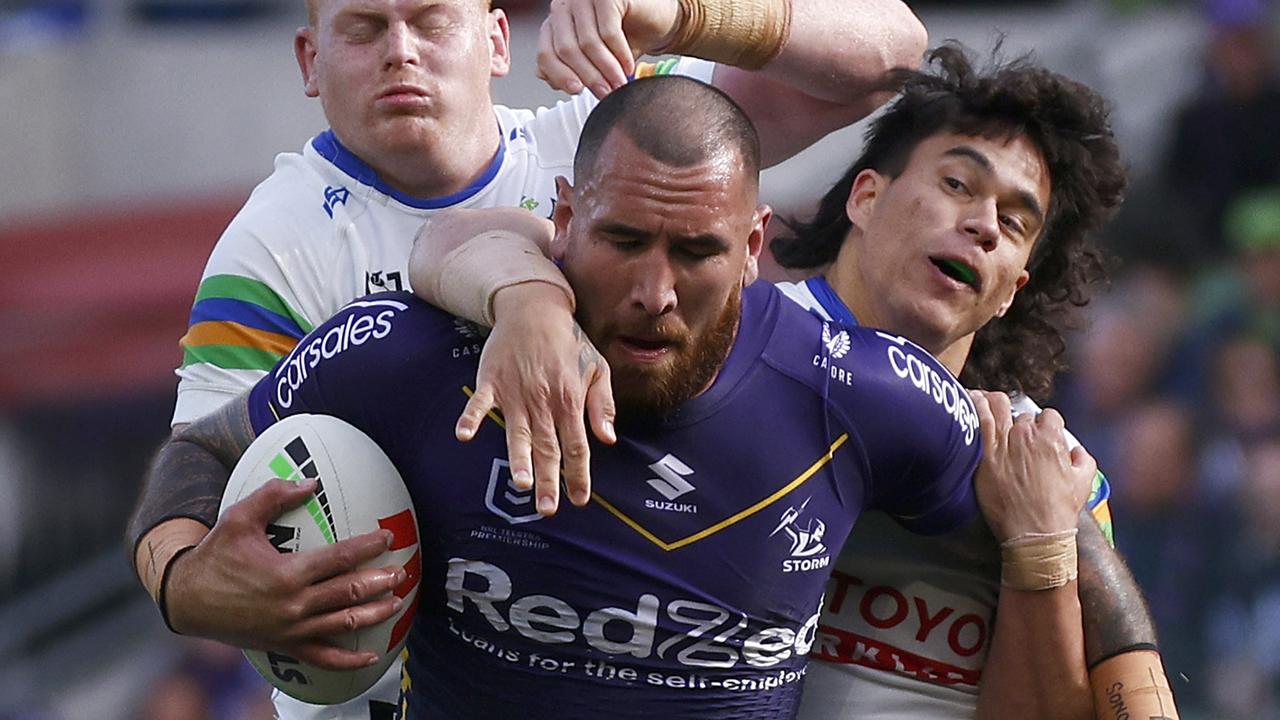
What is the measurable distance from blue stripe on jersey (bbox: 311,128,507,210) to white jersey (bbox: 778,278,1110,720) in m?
1.22

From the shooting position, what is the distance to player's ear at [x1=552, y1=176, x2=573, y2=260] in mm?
3777

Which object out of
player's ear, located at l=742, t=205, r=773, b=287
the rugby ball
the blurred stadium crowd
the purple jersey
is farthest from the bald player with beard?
the blurred stadium crowd

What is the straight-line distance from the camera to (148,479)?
4047mm

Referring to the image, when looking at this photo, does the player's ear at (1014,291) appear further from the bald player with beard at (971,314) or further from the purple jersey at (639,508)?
the purple jersey at (639,508)

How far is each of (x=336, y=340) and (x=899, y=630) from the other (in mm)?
1420

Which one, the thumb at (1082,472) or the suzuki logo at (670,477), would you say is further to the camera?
the thumb at (1082,472)

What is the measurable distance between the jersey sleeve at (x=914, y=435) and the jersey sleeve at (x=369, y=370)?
81cm

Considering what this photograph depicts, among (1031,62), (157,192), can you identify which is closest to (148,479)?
(1031,62)

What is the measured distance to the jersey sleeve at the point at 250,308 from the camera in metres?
4.56

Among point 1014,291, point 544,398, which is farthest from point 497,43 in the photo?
point 544,398

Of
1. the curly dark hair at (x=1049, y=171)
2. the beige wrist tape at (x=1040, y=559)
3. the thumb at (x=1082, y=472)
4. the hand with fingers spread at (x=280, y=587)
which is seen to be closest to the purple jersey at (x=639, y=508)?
the hand with fingers spread at (x=280, y=587)

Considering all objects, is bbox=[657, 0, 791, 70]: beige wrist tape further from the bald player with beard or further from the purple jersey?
the purple jersey

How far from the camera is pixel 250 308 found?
4586 millimetres

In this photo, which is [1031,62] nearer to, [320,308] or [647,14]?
[647,14]
